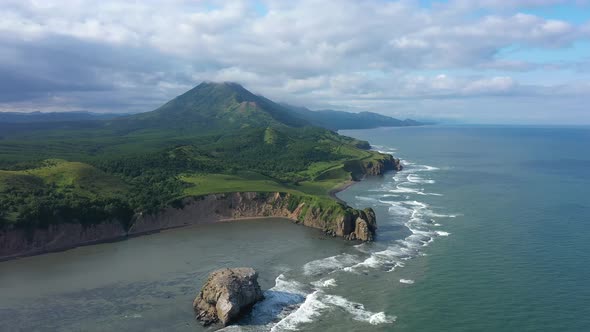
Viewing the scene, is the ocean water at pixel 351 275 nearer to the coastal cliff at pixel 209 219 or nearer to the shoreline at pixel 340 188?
the coastal cliff at pixel 209 219

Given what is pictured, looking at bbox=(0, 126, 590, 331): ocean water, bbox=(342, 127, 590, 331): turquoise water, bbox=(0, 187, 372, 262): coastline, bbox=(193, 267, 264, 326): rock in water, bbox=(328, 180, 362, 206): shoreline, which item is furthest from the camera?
bbox=(328, 180, 362, 206): shoreline

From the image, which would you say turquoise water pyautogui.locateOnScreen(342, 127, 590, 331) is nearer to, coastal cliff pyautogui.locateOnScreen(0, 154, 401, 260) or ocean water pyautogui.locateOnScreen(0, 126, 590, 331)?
ocean water pyautogui.locateOnScreen(0, 126, 590, 331)

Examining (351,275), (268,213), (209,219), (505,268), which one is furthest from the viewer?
(268,213)

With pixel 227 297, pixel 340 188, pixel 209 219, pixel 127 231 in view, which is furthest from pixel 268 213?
pixel 227 297

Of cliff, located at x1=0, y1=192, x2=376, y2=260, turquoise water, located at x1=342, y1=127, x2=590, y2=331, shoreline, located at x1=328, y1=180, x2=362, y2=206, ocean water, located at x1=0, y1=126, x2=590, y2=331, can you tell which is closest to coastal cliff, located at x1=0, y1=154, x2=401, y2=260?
cliff, located at x1=0, y1=192, x2=376, y2=260

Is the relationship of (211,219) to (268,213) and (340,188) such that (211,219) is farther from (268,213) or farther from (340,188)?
(340,188)

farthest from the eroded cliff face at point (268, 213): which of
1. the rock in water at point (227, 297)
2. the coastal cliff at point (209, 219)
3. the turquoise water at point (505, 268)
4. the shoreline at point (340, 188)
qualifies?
the rock in water at point (227, 297)

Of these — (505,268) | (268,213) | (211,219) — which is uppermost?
(268,213)

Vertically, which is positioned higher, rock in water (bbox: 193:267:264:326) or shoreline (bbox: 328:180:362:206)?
shoreline (bbox: 328:180:362:206)
